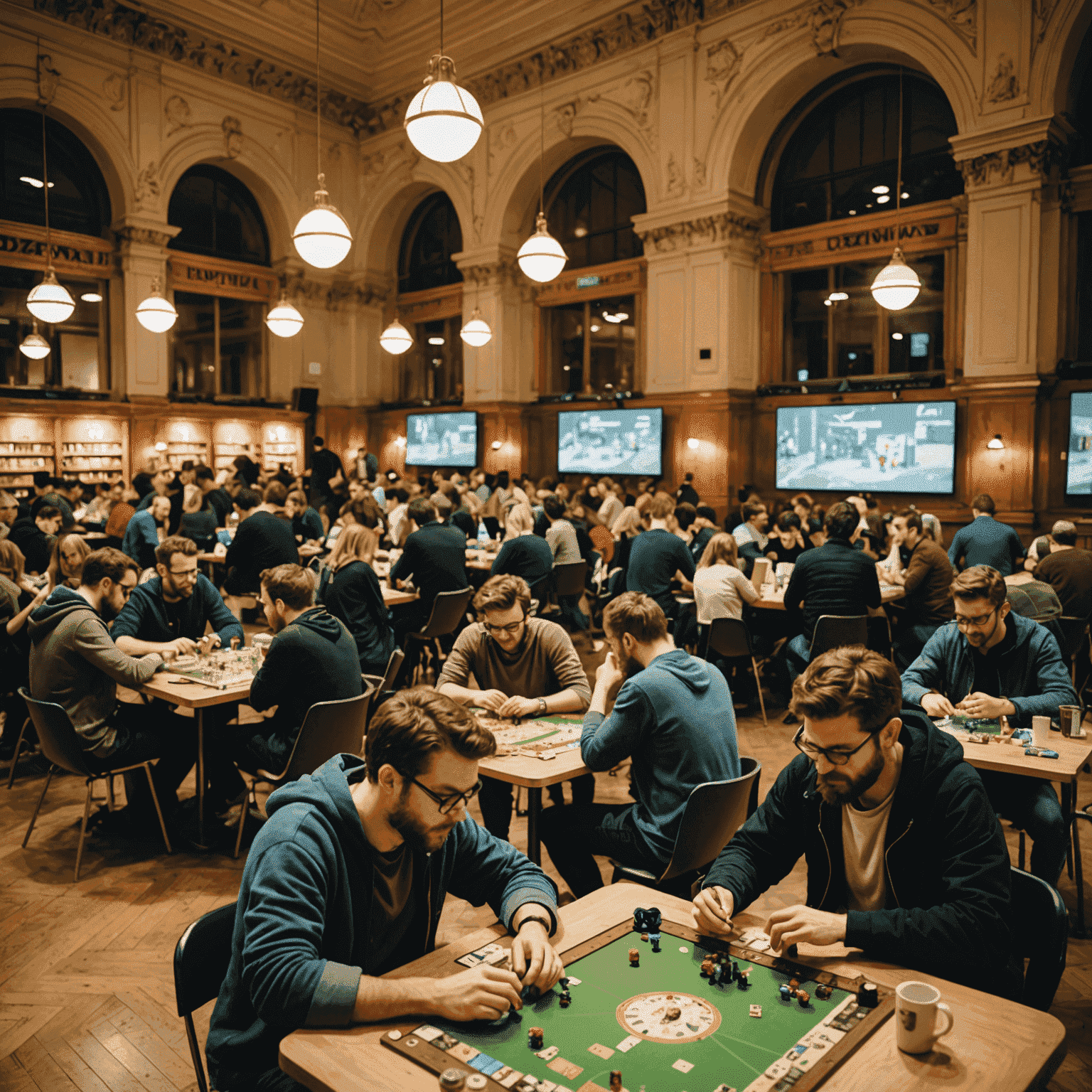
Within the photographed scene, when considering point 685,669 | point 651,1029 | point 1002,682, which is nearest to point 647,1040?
point 651,1029

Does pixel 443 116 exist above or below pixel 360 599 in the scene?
above

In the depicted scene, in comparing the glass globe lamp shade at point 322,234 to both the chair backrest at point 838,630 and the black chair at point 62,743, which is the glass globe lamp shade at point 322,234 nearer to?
the black chair at point 62,743

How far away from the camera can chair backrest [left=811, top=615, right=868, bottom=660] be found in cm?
570

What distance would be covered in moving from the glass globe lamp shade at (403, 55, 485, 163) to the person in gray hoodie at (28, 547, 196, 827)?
274 cm

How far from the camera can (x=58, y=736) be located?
387cm

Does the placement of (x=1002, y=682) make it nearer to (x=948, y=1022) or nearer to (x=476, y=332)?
(x=948, y=1022)

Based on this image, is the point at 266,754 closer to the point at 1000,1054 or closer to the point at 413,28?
the point at 1000,1054

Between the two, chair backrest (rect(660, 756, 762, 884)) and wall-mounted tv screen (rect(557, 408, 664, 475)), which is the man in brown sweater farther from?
wall-mounted tv screen (rect(557, 408, 664, 475))

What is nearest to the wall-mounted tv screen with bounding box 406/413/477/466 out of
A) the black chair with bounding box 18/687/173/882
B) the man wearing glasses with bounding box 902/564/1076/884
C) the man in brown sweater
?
the man in brown sweater

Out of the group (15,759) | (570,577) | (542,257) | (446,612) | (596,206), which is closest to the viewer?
(15,759)

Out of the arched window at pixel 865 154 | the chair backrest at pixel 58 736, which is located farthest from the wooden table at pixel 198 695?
the arched window at pixel 865 154

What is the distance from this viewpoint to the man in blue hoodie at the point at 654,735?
2928 millimetres

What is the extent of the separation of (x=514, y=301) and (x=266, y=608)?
41.0 feet

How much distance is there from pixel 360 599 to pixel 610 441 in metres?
9.30
